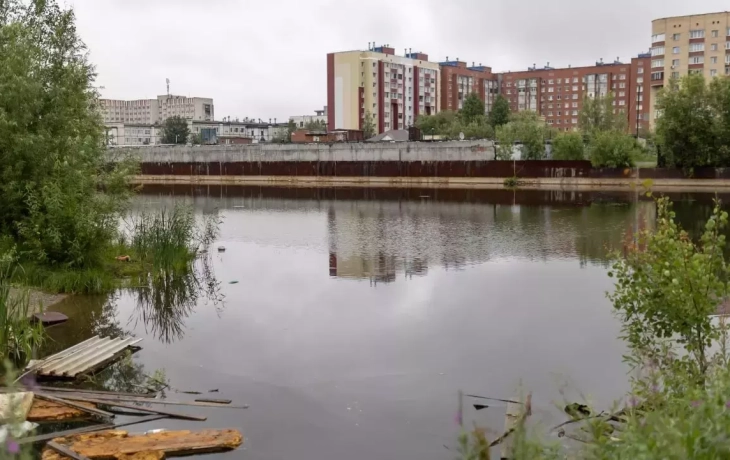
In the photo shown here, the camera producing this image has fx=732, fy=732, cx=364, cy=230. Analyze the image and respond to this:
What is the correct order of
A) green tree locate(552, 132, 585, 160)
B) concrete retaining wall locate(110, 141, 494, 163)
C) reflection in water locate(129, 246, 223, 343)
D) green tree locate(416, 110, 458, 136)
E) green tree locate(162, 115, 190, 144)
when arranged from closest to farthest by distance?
reflection in water locate(129, 246, 223, 343) < green tree locate(552, 132, 585, 160) < concrete retaining wall locate(110, 141, 494, 163) < green tree locate(416, 110, 458, 136) < green tree locate(162, 115, 190, 144)

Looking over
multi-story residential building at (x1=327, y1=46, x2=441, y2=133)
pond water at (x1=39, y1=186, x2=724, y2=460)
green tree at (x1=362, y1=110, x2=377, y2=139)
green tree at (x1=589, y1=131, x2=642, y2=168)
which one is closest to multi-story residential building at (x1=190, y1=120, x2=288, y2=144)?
multi-story residential building at (x1=327, y1=46, x2=441, y2=133)

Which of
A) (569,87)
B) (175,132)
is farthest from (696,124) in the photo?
(175,132)

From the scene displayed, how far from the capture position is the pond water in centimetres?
686

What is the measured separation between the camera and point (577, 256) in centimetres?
1681

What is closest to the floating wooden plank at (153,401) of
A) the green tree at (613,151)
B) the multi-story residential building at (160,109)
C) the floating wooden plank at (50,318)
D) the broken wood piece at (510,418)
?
the broken wood piece at (510,418)

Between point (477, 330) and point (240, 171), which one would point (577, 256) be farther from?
point (240, 171)

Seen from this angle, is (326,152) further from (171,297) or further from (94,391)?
(94,391)

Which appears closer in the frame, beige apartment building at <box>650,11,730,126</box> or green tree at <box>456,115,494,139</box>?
beige apartment building at <box>650,11,730,126</box>

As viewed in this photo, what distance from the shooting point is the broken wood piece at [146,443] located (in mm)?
5785

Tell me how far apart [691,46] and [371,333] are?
64340mm

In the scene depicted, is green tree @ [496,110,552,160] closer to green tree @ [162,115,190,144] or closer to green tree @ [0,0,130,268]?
green tree @ [0,0,130,268]

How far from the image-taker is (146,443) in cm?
597

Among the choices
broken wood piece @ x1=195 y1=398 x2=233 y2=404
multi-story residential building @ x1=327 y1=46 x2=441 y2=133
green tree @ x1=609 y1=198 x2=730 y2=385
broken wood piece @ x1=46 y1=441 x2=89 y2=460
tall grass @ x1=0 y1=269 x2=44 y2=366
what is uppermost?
multi-story residential building @ x1=327 y1=46 x2=441 y2=133

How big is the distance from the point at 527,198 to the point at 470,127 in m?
36.4
